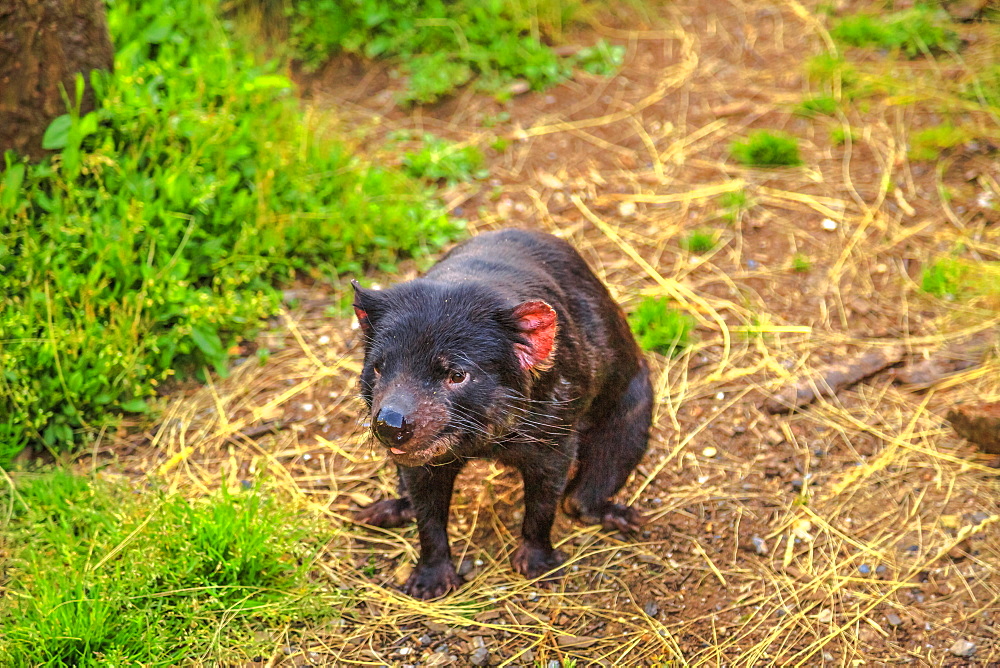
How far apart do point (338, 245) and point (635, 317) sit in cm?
156

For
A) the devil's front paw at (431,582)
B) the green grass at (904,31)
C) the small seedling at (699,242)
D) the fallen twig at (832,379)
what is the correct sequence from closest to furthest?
the devil's front paw at (431,582) < the fallen twig at (832,379) < the small seedling at (699,242) < the green grass at (904,31)

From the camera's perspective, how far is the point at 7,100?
424cm

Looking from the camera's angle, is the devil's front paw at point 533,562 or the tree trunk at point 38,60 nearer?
the devil's front paw at point 533,562

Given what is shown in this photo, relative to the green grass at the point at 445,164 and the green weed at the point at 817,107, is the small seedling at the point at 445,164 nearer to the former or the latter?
the green grass at the point at 445,164

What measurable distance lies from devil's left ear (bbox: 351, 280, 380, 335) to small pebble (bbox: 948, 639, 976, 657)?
87.6 inches

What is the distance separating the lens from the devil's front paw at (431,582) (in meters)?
3.39

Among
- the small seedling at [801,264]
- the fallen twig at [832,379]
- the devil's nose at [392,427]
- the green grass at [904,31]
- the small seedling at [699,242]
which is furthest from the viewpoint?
the green grass at [904,31]

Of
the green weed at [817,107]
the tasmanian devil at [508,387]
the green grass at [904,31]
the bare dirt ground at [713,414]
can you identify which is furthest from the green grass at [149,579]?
the green grass at [904,31]

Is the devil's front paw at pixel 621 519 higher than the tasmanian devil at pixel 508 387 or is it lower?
lower

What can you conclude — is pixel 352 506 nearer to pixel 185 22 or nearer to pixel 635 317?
pixel 635 317

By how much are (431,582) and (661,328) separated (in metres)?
1.73

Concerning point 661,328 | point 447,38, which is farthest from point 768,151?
point 447,38

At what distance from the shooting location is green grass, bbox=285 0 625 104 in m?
6.15

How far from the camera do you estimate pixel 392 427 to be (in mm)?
2678
